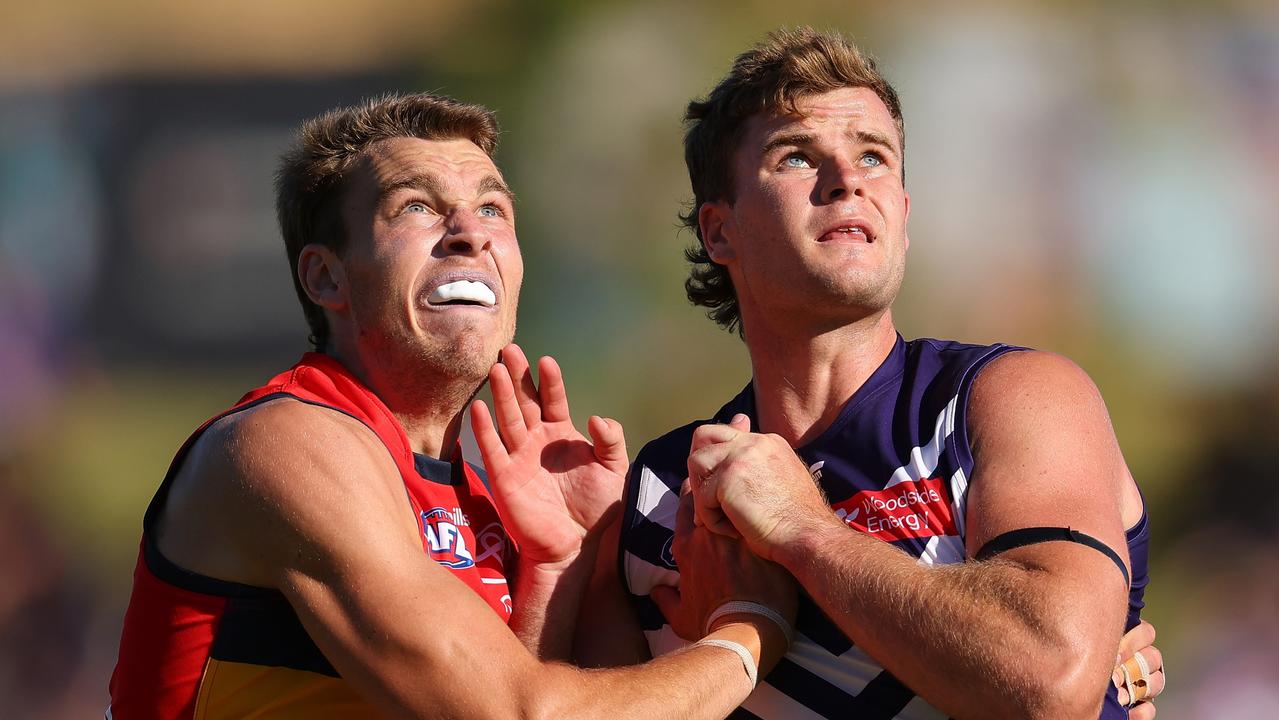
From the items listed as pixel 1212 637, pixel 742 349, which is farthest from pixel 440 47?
pixel 1212 637

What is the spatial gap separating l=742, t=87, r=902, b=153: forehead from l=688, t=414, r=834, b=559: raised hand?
3.32 ft

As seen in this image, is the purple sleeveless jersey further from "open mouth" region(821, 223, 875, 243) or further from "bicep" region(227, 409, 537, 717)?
"bicep" region(227, 409, 537, 717)

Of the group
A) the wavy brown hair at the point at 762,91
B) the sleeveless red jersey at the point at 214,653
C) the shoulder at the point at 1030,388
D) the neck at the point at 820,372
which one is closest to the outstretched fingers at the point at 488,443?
the sleeveless red jersey at the point at 214,653

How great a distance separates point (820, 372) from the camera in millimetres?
3684

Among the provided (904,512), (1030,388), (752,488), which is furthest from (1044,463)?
(752,488)

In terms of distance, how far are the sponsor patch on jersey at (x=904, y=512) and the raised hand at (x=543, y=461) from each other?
0.79 meters

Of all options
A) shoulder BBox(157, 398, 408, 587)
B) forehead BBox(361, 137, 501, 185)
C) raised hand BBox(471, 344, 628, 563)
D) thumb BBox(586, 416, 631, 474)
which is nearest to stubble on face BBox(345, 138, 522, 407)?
forehead BBox(361, 137, 501, 185)

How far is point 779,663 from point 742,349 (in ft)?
16.4

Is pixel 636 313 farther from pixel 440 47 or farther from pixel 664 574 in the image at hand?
pixel 664 574

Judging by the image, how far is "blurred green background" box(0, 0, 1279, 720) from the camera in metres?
7.52

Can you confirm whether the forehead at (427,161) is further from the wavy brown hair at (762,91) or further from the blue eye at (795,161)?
the blue eye at (795,161)

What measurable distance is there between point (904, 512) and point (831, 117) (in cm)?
127

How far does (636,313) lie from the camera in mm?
8055

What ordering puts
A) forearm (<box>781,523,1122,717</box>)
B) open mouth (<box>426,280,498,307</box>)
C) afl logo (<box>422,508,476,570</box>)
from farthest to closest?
open mouth (<box>426,280,498,307</box>), afl logo (<box>422,508,476,570</box>), forearm (<box>781,523,1122,717</box>)
